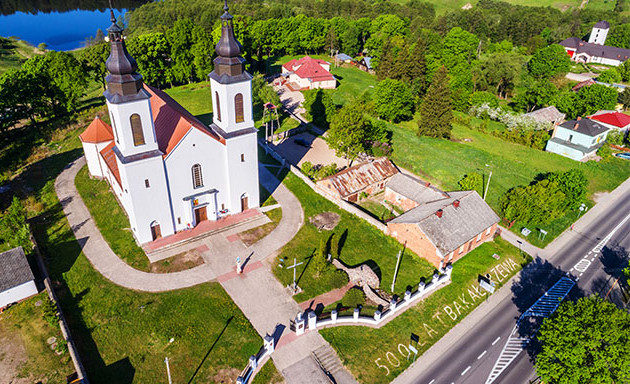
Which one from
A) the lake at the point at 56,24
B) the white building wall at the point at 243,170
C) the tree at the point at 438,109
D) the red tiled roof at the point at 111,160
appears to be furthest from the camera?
the lake at the point at 56,24

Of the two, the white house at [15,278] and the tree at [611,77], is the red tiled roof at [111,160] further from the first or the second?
the tree at [611,77]

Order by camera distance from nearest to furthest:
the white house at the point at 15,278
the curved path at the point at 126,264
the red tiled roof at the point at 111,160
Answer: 1. the white house at the point at 15,278
2. the curved path at the point at 126,264
3. the red tiled roof at the point at 111,160

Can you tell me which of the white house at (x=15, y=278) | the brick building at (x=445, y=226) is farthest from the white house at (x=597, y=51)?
the white house at (x=15, y=278)

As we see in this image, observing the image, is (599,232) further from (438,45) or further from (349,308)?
(438,45)

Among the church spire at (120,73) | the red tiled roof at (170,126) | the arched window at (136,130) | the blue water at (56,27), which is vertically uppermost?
the church spire at (120,73)

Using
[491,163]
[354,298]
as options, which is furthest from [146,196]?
[491,163]

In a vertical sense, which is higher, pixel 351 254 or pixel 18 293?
pixel 18 293

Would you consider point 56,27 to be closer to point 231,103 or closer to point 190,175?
point 190,175
